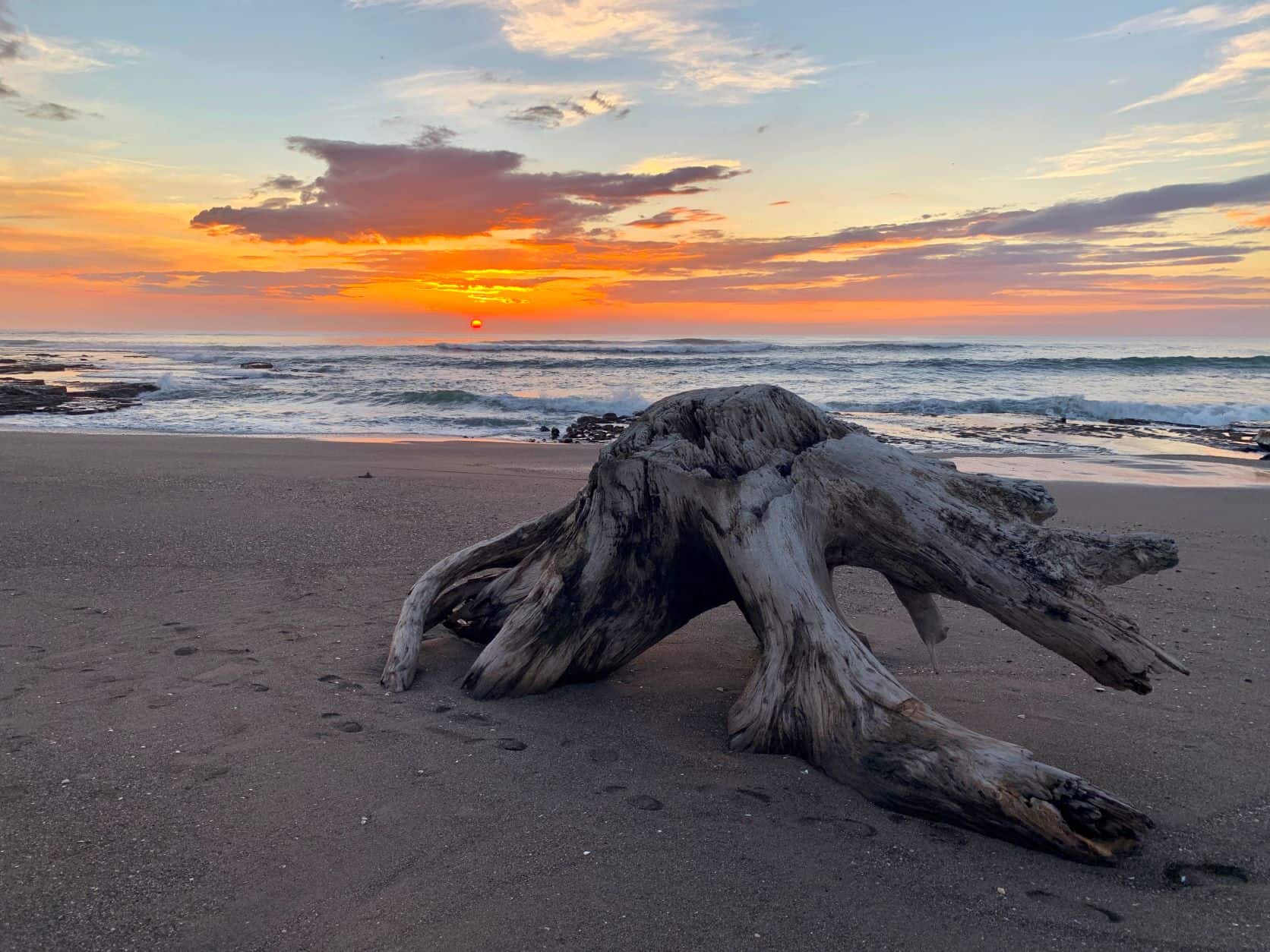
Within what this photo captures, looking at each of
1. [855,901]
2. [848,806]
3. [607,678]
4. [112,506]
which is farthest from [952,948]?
[112,506]

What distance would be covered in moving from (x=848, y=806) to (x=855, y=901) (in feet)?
1.67

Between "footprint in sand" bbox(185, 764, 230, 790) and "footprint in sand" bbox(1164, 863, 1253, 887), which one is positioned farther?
"footprint in sand" bbox(185, 764, 230, 790)

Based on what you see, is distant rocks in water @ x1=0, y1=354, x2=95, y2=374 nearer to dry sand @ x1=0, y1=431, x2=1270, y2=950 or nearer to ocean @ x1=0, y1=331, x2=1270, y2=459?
ocean @ x1=0, y1=331, x2=1270, y2=459

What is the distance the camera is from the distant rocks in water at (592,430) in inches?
627

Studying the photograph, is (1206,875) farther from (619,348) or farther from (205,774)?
(619,348)

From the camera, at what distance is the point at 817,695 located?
3262mm

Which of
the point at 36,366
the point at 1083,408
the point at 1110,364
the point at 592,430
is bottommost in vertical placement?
the point at 592,430

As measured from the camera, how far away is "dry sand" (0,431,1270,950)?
2430 millimetres

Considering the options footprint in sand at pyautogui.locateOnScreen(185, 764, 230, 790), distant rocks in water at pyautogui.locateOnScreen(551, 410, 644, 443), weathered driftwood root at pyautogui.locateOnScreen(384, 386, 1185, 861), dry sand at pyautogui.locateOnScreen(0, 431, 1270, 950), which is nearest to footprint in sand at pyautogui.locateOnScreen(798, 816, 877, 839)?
dry sand at pyautogui.locateOnScreen(0, 431, 1270, 950)

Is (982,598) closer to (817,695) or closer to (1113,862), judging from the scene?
(817,695)

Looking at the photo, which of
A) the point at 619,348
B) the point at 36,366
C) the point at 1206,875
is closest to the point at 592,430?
the point at 1206,875

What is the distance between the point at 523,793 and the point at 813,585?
138 cm

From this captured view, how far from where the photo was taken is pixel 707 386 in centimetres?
3103

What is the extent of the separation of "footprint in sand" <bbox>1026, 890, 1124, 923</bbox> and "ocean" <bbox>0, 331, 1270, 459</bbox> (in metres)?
12.9
